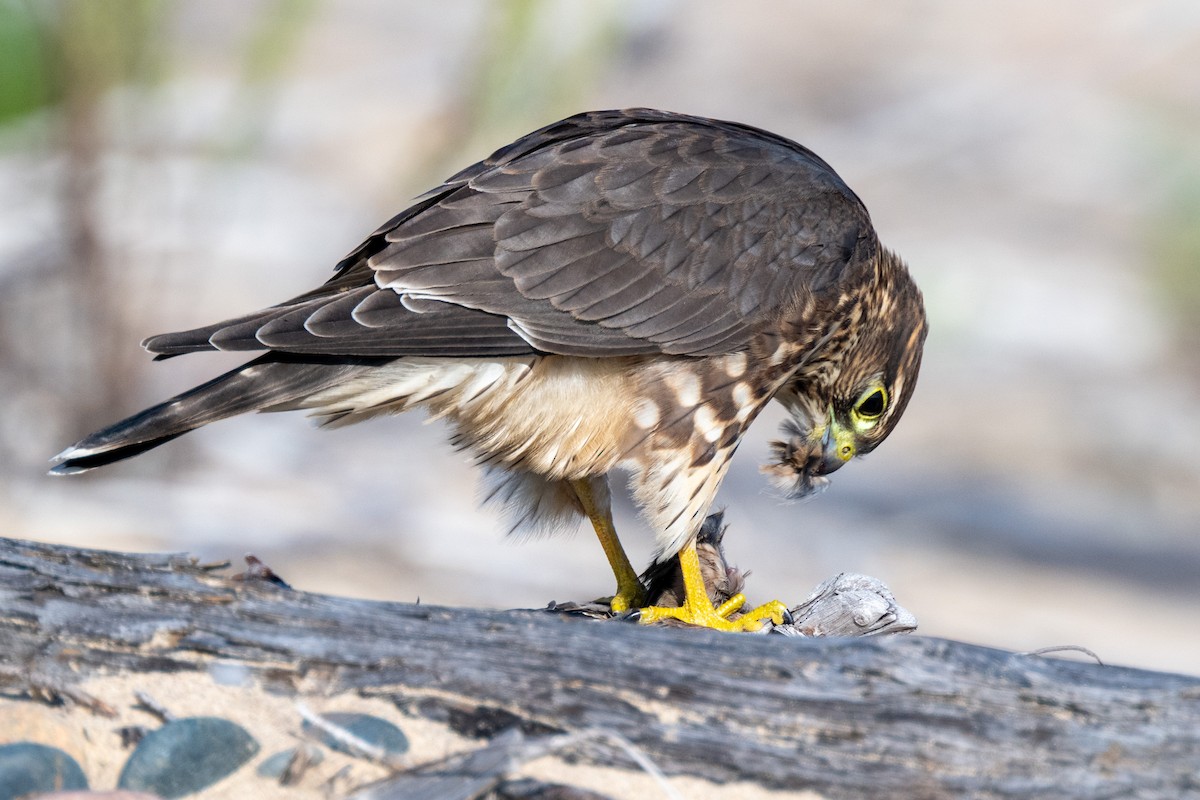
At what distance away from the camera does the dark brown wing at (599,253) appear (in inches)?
133

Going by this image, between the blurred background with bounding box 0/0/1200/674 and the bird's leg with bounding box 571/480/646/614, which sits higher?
the blurred background with bounding box 0/0/1200/674

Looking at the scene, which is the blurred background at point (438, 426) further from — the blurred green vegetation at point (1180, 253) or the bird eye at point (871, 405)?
the bird eye at point (871, 405)

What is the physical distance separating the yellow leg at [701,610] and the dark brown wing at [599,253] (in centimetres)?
62

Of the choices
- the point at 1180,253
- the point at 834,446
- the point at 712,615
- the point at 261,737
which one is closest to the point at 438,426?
the point at 834,446

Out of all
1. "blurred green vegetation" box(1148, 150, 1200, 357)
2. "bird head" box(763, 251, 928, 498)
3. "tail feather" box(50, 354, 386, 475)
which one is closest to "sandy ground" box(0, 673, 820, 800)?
"tail feather" box(50, 354, 386, 475)

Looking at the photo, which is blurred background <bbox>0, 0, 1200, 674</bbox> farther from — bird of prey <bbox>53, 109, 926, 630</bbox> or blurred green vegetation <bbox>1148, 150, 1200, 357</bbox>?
bird of prey <bbox>53, 109, 926, 630</bbox>

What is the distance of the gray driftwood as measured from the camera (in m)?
2.38

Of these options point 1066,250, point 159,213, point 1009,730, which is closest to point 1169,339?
point 1066,250

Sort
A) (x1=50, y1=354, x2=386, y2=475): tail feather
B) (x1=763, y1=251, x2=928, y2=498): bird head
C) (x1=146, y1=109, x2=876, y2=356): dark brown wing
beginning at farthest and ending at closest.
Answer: (x1=763, y1=251, x2=928, y2=498): bird head → (x1=146, y1=109, x2=876, y2=356): dark brown wing → (x1=50, y1=354, x2=386, y2=475): tail feather

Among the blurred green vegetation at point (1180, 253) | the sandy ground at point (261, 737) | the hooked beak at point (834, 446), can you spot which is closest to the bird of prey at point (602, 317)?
the hooked beak at point (834, 446)

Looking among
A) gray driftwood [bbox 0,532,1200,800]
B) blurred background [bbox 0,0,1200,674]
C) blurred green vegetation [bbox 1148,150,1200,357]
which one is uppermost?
blurred green vegetation [bbox 1148,150,1200,357]

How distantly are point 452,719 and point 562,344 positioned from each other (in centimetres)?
134

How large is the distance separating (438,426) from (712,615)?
377 centimetres

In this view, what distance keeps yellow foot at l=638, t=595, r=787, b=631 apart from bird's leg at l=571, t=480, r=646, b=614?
242 millimetres
